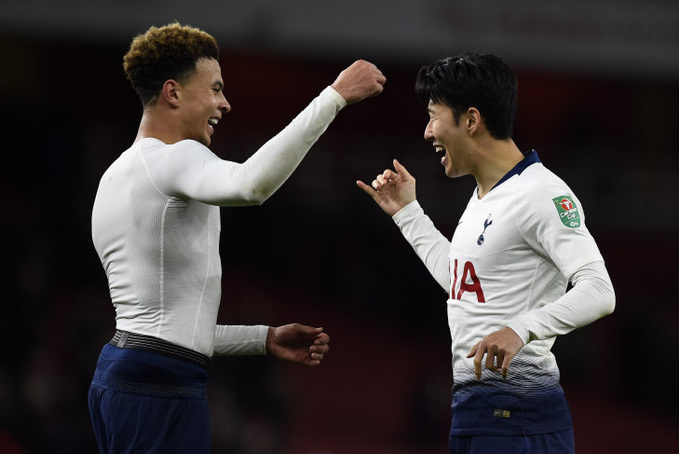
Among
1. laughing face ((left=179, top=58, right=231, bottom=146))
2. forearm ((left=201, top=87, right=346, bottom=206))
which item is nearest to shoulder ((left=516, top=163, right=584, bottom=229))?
forearm ((left=201, top=87, right=346, bottom=206))

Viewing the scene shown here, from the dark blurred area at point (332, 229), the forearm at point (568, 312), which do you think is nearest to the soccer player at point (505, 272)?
the forearm at point (568, 312)

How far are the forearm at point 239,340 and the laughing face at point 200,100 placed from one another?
0.71 meters

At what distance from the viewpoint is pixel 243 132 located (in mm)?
13453

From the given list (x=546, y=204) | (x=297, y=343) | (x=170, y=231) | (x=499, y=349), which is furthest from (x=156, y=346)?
(x=546, y=204)

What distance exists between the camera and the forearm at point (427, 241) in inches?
149

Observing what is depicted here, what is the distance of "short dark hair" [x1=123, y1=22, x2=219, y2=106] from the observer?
10.9ft

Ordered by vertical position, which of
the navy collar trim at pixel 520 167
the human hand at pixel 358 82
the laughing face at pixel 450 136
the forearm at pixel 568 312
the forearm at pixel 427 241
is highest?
the human hand at pixel 358 82

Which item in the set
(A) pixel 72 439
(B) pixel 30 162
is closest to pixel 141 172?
(A) pixel 72 439

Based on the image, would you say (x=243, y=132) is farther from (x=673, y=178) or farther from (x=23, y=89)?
(x=673, y=178)

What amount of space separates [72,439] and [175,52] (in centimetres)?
407

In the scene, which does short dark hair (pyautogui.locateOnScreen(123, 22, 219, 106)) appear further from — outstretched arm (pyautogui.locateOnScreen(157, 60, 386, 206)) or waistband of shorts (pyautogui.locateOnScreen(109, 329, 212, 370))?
waistband of shorts (pyautogui.locateOnScreen(109, 329, 212, 370))

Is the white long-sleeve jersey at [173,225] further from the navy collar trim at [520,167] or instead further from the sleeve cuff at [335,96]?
the navy collar trim at [520,167]

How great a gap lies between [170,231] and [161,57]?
0.60 meters

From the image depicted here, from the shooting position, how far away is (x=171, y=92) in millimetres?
3348
